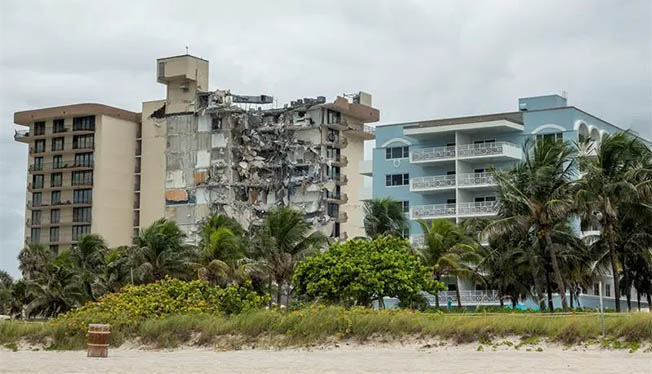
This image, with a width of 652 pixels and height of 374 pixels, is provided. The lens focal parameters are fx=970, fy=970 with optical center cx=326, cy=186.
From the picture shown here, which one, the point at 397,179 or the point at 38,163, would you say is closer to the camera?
the point at 397,179

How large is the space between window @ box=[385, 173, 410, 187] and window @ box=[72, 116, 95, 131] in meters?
46.5

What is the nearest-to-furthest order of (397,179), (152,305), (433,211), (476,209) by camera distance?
(152,305) → (476,209) → (433,211) → (397,179)

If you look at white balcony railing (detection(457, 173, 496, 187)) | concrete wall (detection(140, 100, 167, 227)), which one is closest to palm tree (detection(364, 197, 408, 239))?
white balcony railing (detection(457, 173, 496, 187))

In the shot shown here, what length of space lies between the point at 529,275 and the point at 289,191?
168 feet

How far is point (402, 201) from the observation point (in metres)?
72.7

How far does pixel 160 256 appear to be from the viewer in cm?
5694

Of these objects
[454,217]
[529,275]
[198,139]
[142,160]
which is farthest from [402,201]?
[142,160]

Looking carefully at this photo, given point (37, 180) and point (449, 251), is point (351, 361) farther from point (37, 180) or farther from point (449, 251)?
point (37, 180)

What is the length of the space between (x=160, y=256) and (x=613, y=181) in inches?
1066

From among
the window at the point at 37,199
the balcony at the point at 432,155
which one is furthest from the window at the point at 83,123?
the balcony at the point at 432,155

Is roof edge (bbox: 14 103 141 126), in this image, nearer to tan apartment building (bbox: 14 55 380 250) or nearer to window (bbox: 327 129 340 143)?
tan apartment building (bbox: 14 55 380 250)

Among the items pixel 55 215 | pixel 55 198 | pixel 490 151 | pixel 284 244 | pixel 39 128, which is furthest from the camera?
pixel 39 128

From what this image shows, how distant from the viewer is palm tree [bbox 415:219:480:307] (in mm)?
52894

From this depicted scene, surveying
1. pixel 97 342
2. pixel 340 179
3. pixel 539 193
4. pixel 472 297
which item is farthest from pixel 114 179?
pixel 97 342
